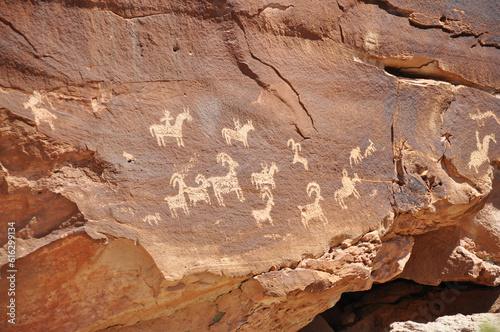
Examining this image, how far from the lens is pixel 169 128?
2070 mm

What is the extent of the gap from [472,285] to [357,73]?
6.94 ft

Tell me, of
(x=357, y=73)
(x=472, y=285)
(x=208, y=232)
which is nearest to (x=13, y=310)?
(x=208, y=232)

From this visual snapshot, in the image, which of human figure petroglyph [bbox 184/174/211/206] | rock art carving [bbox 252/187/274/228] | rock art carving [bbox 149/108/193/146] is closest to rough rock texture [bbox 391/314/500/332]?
rock art carving [bbox 252/187/274/228]

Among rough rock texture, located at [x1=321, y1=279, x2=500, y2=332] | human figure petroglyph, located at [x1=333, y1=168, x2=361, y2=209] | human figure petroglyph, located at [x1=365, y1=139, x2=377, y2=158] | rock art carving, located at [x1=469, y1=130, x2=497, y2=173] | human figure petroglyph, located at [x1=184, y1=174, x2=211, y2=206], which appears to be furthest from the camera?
rough rock texture, located at [x1=321, y1=279, x2=500, y2=332]

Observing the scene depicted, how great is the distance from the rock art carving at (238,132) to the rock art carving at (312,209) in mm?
443

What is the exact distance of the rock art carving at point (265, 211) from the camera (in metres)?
2.18

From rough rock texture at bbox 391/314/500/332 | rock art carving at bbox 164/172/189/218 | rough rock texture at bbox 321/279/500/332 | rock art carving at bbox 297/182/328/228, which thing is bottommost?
rough rock texture at bbox 321/279/500/332

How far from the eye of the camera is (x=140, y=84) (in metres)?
2.06

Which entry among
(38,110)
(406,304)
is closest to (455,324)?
(406,304)

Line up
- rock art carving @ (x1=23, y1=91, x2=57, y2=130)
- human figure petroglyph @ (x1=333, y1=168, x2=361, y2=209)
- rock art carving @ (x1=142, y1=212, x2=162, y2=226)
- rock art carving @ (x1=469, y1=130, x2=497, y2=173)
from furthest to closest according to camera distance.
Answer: rock art carving @ (x1=469, y1=130, x2=497, y2=173) → human figure petroglyph @ (x1=333, y1=168, x2=361, y2=209) → rock art carving @ (x1=142, y1=212, x2=162, y2=226) → rock art carving @ (x1=23, y1=91, x2=57, y2=130)

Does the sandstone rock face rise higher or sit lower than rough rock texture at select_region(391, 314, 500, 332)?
higher

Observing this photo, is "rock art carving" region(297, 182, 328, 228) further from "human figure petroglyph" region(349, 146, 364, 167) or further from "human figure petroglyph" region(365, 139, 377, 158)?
"human figure petroglyph" region(365, 139, 377, 158)

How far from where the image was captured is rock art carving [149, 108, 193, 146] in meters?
2.04

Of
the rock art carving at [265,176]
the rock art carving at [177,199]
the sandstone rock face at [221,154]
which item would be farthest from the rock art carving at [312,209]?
the rock art carving at [177,199]
